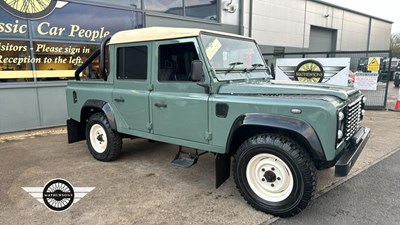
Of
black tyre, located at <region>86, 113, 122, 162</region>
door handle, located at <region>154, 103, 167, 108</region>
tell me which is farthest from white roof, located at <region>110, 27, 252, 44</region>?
black tyre, located at <region>86, 113, 122, 162</region>

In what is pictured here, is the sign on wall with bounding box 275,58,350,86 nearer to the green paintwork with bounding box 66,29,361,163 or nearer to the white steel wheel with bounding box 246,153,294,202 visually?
the green paintwork with bounding box 66,29,361,163

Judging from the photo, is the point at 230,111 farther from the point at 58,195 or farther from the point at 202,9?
the point at 202,9

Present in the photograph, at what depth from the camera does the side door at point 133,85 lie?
4.12 m

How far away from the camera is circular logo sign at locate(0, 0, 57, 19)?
257 inches

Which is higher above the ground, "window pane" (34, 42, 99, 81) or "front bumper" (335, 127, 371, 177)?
"window pane" (34, 42, 99, 81)

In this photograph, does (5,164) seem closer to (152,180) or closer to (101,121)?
(101,121)

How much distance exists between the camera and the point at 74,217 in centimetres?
314

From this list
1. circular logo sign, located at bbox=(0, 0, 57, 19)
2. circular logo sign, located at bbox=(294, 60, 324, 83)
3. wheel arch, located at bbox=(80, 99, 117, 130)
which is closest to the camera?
wheel arch, located at bbox=(80, 99, 117, 130)

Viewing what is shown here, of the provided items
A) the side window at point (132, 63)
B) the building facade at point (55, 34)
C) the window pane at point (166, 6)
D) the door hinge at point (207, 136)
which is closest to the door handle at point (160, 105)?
the side window at point (132, 63)

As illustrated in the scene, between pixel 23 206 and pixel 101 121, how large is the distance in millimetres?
1780

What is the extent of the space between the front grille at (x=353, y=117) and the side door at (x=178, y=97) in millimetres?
1575

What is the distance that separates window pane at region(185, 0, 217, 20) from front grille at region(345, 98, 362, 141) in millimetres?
7394

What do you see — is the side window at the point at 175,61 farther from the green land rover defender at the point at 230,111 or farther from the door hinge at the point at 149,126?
the door hinge at the point at 149,126

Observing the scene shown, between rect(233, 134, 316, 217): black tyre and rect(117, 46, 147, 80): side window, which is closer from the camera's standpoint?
rect(233, 134, 316, 217): black tyre
